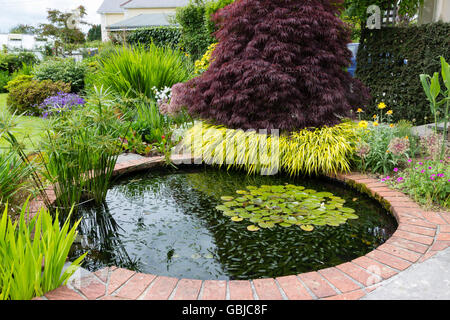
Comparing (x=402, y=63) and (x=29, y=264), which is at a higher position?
(x=402, y=63)

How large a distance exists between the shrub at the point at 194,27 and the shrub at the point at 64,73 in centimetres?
313

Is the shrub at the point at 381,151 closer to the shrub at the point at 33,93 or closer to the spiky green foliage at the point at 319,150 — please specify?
the spiky green foliage at the point at 319,150

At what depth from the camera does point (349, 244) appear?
8.45ft

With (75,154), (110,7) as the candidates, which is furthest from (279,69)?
(110,7)

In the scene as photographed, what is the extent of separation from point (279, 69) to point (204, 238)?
2.30 m

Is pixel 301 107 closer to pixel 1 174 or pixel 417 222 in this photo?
pixel 417 222

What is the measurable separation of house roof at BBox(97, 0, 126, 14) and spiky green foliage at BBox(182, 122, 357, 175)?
2685 centimetres

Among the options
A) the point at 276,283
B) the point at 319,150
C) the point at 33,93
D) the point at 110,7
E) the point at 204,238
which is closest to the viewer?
the point at 276,283

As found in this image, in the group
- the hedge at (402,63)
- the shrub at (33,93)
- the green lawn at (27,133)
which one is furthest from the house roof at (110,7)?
the hedge at (402,63)

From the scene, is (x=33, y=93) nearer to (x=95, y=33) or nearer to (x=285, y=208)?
(x=285, y=208)

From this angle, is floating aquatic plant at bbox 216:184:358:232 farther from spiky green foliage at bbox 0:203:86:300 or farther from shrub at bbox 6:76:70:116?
shrub at bbox 6:76:70:116

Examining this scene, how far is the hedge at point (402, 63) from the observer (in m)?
5.57

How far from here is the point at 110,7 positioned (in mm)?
28531

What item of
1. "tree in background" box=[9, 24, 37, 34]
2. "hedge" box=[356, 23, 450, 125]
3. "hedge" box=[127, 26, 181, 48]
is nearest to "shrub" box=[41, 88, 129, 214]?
"hedge" box=[356, 23, 450, 125]
